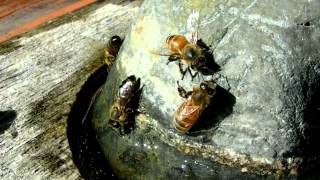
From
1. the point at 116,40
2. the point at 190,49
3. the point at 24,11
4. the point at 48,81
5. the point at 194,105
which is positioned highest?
the point at 190,49

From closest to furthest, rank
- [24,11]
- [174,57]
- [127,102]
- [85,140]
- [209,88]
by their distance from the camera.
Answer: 1. [209,88]
2. [174,57]
3. [127,102]
4. [85,140]
5. [24,11]

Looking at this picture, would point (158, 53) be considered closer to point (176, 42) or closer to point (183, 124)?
point (176, 42)

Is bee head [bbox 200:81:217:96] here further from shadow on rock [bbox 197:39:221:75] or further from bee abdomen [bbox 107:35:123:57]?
bee abdomen [bbox 107:35:123:57]

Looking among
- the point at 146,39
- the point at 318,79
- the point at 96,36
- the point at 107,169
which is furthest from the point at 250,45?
the point at 96,36

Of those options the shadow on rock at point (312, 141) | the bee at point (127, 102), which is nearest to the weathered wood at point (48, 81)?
the bee at point (127, 102)

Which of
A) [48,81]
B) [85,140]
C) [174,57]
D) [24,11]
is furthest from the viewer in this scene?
[24,11]

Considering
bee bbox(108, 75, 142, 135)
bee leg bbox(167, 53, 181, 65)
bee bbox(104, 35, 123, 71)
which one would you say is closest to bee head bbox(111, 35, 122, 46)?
bee bbox(104, 35, 123, 71)

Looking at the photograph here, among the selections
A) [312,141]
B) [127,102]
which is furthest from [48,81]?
[312,141]

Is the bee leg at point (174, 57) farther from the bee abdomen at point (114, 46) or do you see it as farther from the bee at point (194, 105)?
the bee abdomen at point (114, 46)

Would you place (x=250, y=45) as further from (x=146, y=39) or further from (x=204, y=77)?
(x=146, y=39)
